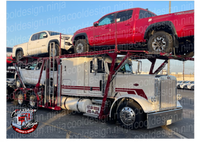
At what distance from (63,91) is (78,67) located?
4.32 feet

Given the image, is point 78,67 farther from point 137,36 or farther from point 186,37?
point 186,37

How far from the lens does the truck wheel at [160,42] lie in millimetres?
6215

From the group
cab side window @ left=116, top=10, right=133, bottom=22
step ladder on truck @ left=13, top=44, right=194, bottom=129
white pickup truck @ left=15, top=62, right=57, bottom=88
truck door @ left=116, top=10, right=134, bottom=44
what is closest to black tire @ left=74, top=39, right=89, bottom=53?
step ladder on truck @ left=13, top=44, right=194, bottom=129

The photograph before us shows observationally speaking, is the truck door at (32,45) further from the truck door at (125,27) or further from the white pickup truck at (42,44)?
the truck door at (125,27)

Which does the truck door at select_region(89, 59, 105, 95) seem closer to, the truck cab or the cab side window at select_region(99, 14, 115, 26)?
the truck cab

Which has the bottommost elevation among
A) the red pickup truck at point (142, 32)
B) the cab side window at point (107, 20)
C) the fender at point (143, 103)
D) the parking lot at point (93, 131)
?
the parking lot at point (93, 131)

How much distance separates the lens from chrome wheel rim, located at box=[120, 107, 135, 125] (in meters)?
5.71

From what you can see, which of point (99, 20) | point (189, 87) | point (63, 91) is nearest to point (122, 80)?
point (63, 91)

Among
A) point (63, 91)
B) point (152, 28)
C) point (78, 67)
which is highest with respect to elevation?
point (152, 28)

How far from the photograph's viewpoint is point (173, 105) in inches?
245

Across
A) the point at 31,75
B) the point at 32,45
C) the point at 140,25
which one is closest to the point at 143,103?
the point at 140,25

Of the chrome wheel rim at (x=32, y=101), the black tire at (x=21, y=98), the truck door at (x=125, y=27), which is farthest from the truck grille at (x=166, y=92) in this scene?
the black tire at (x=21, y=98)

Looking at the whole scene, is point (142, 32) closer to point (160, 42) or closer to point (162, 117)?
point (160, 42)

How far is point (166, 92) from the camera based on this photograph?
602 cm
